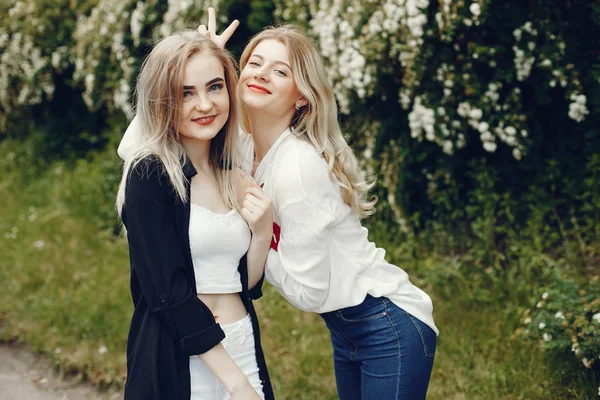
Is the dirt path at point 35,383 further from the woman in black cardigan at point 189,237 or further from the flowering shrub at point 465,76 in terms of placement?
the flowering shrub at point 465,76

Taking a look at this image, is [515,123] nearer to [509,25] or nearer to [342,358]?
[509,25]

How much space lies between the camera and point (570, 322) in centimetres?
335

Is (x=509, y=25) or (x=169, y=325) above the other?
(x=509, y=25)

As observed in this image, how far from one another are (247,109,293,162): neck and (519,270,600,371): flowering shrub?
1723 mm

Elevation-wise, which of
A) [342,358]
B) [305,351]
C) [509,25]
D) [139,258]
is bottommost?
[305,351]

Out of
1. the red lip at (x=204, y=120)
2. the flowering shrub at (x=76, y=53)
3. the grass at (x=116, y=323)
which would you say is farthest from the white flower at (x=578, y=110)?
the flowering shrub at (x=76, y=53)

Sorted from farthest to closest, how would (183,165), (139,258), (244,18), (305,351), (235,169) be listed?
(244,18) → (305,351) → (235,169) → (183,165) → (139,258)

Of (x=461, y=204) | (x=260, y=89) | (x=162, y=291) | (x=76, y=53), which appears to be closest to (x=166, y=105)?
(x=260, y=89)

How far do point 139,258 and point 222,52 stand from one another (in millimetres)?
773

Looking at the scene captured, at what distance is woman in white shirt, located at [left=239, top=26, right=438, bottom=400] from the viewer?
7.47 feet

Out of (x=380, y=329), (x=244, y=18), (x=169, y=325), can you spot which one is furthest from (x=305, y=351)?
(x=244, y=18)

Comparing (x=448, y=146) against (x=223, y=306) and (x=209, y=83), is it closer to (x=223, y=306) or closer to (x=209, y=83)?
(x=209, y=83)

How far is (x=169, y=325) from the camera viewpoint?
6.98 ft

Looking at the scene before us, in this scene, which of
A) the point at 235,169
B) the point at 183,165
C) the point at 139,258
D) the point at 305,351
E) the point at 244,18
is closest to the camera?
the point at 139,258
